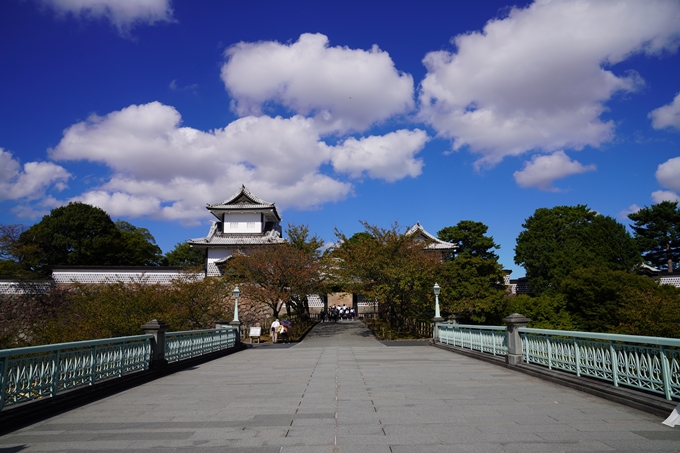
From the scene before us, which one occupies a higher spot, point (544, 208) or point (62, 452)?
point (544, 208)

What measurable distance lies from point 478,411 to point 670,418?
2.25 meters

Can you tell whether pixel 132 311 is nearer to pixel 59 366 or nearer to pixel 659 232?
pixel 59 366

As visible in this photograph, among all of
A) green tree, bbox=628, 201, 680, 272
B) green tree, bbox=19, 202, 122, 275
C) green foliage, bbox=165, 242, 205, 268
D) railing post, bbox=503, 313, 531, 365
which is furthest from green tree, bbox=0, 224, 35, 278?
green tree, bbox=628, 201, 680, 272

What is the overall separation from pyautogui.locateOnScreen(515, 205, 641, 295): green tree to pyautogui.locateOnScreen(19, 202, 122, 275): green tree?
41000 mm

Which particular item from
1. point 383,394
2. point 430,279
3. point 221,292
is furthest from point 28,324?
point 383,394

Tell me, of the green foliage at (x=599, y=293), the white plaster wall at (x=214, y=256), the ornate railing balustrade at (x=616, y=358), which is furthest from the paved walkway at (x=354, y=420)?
the white plaster wall at (x=214, y=256)

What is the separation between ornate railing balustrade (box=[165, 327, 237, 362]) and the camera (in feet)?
41.7

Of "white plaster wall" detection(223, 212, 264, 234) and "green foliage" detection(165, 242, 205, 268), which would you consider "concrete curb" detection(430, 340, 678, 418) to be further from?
"green foliage" detection(165, 242, 205, 268)

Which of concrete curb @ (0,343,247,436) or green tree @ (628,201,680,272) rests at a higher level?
green tree @ (628,201,680,272)

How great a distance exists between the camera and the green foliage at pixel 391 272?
1003 inches

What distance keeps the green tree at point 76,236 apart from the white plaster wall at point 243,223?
40.2ft

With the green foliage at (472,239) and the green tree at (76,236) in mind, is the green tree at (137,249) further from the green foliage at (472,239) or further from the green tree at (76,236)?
the green foliage at (472,239)

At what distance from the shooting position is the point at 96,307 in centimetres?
1927

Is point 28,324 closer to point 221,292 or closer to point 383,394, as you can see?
point 221,292
